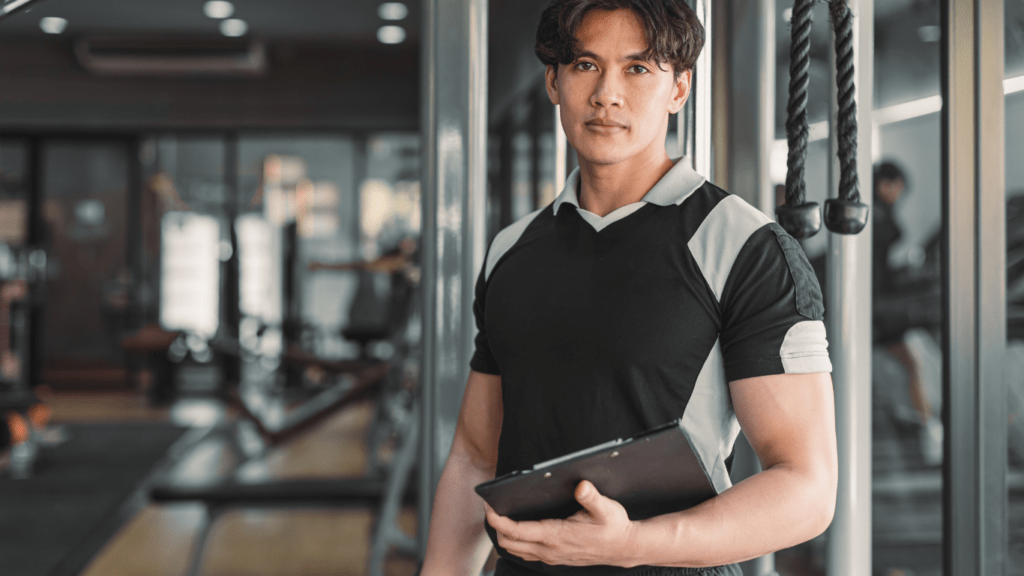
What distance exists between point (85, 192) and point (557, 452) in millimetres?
7294

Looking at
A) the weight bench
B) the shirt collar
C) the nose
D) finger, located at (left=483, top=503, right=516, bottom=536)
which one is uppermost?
the nose

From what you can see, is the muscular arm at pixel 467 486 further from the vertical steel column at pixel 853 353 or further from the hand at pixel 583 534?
the vertical steel column at pixel 853 353

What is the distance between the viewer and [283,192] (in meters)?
6.88

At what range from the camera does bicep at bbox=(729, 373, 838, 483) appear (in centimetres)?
61

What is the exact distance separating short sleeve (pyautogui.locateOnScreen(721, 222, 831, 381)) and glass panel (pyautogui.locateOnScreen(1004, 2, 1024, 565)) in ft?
3.01

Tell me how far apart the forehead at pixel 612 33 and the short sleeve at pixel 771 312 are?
0.21 metres

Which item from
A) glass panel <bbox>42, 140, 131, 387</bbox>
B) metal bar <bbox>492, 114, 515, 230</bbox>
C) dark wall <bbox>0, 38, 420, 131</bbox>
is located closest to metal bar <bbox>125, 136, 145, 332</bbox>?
glass panel <bbox>42, 140, 131, 387</bbox>

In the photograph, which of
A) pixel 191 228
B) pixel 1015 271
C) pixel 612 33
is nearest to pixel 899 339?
pixel 1015 271

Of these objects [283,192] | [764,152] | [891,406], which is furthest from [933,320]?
[283,192]

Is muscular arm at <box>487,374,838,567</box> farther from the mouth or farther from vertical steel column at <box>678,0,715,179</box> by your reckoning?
vertical steel column at <box>678,0,715,179</box>

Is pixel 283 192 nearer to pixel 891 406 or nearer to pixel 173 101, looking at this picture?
pixel 173 101

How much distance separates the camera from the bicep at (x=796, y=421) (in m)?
0.61

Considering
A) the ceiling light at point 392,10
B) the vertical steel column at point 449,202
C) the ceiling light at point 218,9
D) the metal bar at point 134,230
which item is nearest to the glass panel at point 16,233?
the metal bar at point 134,230

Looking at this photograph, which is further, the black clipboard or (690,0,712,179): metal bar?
(690,0,712,179): metal bar
